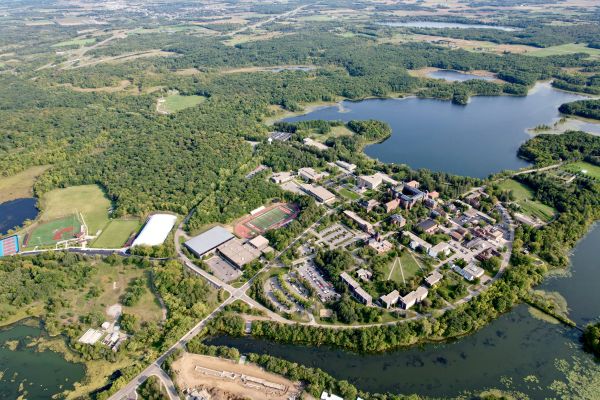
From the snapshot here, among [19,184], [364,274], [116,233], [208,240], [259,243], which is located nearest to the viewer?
[364,274]

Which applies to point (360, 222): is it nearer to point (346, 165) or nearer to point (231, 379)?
point (346, 165)

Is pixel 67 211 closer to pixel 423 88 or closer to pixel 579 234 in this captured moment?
pixel 579 234

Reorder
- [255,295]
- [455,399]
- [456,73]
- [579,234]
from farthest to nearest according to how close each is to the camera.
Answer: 1. [456,73]
2. [579,234]
3. [255,295]
4. [455,399]

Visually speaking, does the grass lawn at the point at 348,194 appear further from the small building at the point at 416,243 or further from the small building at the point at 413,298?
the small building at the point at 413,298

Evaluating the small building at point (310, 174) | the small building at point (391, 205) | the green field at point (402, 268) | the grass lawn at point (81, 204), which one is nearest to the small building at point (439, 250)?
the green field at point (402, 268)

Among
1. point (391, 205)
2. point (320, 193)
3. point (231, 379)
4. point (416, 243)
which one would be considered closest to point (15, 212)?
point (320, 193)

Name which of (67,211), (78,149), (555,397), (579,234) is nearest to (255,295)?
(555,397)

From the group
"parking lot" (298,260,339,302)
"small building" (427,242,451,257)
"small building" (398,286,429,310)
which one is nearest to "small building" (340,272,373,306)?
"parking lot" (298,260,339,302)
